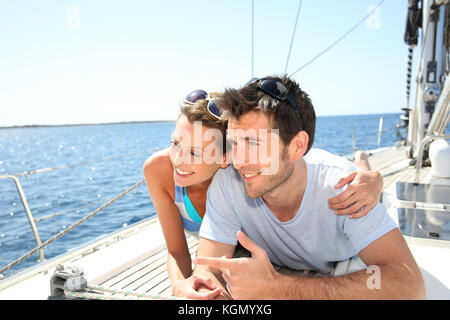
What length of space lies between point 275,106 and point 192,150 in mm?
446

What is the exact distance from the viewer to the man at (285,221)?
1.22 m

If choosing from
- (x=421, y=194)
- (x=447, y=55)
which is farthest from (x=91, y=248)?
(x=447, y=55)

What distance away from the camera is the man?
1.22 metres

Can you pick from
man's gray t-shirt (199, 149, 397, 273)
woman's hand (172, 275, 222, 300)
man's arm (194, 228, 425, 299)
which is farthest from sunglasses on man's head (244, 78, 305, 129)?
woman's hand (172, 275, 222, 300)

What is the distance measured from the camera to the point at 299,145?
1480mm

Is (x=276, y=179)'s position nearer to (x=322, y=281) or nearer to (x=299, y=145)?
(x=299, y=145)

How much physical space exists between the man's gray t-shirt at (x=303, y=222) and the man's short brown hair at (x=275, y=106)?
221mm

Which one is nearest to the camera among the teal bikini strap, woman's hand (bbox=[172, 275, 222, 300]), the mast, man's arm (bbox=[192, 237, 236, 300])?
woman's hand (bbox=[172, 275, 222, 300])

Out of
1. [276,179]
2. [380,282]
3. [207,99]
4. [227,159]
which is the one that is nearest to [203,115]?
[207,99]

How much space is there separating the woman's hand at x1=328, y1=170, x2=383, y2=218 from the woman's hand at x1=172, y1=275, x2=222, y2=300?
560mm

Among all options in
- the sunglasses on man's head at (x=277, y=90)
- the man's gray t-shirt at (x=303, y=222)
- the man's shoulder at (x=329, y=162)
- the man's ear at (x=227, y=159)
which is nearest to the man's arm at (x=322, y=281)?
the man's gray t-shirt at (x=303, y=222)

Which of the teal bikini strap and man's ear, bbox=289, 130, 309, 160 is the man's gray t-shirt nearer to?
man's ear, bbox=289, 130, 309, 160

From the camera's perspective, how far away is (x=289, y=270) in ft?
5.46
